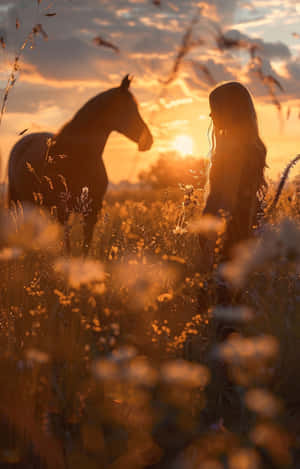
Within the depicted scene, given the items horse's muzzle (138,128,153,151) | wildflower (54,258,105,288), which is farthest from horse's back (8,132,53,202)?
wildflower (54,258,105,288)

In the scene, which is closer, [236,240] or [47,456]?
[47,456]

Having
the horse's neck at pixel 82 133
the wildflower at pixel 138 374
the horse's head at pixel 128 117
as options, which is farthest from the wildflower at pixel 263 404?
the horse's head at pixel 128 117

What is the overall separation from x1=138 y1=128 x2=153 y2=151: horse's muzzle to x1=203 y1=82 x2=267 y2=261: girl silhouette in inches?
112

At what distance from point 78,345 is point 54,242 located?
1.21 meters

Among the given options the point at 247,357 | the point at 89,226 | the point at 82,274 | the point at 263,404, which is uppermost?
the point at 82,274

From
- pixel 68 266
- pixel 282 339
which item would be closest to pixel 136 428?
pixel 68 266

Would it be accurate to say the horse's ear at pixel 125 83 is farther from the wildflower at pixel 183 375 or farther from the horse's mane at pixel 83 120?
the wildflower at pixel 183 375

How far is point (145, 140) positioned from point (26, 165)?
70.0 inches

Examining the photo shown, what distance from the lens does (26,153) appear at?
685 centimetres

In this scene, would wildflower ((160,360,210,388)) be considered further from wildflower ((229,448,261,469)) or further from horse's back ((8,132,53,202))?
horse's back ((8,132,53,202))

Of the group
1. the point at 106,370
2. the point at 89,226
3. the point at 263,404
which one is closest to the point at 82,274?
the point at 106,370

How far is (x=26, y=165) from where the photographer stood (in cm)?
652

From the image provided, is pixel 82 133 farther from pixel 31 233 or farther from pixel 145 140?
pixel 31 233

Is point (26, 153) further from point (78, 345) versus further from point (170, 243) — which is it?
point (78, 345)
